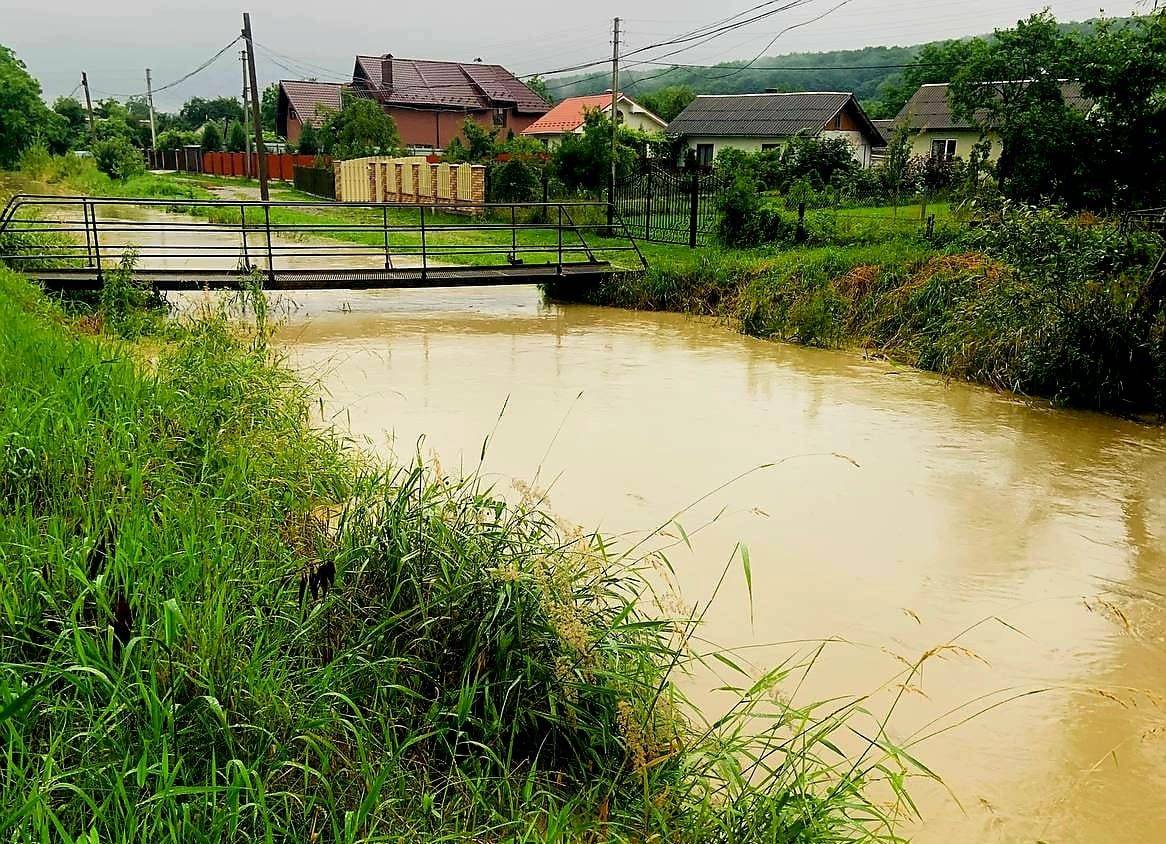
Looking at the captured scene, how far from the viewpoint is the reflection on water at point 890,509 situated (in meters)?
3.58

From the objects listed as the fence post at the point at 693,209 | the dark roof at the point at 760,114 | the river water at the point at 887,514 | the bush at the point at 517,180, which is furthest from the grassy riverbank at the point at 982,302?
the dark roof at the point at 760,114

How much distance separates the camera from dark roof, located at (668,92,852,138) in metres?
36.8

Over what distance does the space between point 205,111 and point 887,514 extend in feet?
275

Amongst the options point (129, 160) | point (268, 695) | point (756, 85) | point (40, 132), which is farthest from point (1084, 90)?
point (756, 85)

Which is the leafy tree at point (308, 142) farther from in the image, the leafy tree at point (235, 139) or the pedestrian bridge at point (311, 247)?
the pedestrian bridge at point (311, 247)

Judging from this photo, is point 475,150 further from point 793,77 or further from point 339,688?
point 793,77

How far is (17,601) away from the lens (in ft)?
9.06

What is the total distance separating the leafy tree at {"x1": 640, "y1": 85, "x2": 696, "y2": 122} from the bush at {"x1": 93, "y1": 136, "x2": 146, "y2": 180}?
25.2 metres

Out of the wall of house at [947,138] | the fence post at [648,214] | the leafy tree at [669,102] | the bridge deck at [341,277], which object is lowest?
the bridge deck at [341,277]

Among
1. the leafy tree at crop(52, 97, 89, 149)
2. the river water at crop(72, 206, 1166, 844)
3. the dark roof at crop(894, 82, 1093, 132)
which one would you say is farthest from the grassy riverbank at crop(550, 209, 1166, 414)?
the leafy tree at crop(52, 97, 89, 149)

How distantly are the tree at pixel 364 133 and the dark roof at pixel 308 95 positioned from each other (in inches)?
601

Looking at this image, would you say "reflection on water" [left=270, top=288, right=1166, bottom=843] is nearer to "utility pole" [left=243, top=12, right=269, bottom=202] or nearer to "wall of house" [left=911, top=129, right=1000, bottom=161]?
"utility pole" [left=243, top=12, right=269, bottom=202]

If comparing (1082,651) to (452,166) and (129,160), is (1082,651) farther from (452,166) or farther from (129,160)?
(129,160)

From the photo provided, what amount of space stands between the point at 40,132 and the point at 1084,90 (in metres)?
26.9
